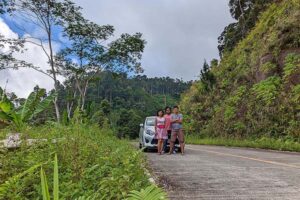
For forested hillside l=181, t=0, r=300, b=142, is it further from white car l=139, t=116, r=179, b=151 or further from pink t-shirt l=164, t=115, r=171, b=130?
pink t-shirt l=164, t=115, r=171, b=130

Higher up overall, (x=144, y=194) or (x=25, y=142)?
(x=25, y=142)

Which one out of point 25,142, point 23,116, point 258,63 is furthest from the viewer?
point 258,63

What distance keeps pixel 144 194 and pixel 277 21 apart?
93.0ft

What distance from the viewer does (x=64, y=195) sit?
497 cm

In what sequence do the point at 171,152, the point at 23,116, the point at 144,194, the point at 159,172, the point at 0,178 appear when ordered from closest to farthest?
the point at 144,194 < the point at 0,178 < the point at 159,172 < the point at 23,116 < the point at 171,152

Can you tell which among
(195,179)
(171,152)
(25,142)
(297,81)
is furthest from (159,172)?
(297,81)

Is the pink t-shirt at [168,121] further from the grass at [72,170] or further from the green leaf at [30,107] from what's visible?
the grass at [72,170]

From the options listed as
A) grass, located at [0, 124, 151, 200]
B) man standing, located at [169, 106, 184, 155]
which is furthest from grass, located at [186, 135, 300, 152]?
grass, located at [0, 124, 151, 200]

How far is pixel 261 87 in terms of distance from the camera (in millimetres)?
26625

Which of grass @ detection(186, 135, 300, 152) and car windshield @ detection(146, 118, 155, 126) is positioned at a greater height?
car windshield @ detection(146, 118, 155, 126)

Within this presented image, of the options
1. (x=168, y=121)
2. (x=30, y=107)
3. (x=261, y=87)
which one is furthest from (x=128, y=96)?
(x=30, y=107)

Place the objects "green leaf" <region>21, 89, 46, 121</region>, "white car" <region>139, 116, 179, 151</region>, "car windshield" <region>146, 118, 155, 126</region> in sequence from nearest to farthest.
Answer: "green leaf" <region>21, 89, 46, 121</region>
"white car" <region>139, 116, 179, 151</region>
"car windshield" <region>146, 118, 155, 126</region>

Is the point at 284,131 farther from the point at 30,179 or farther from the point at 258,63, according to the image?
the point at 30,179

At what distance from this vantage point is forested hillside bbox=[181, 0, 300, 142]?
23.8 m
